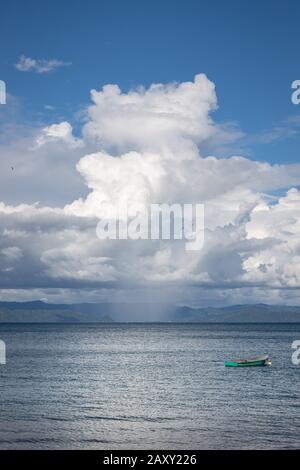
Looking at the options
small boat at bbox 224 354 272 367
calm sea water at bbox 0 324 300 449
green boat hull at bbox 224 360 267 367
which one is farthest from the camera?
small boat at bbox 224 354 272 367

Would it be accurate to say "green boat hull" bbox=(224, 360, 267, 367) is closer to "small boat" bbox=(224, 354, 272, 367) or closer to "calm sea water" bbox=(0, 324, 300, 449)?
"small boat" bbox=(224, 354, 272, 367)

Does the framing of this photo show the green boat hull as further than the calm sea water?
Yes

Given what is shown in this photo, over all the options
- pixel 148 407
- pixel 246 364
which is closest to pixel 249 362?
pixel 246 364

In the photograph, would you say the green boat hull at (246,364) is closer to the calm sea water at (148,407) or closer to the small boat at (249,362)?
the small boat at (249,362)

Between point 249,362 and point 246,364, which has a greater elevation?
point 249,362

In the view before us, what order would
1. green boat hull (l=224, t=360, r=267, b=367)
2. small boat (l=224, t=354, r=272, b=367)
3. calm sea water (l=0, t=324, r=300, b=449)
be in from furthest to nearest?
small boat (l=224, t=354, r=272, b=367), green boat hull (l=224, t=360, r=267, b=367), calm sea water (l=0, t=324, r=300, b=449)

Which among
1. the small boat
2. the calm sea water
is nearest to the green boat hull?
the small boat

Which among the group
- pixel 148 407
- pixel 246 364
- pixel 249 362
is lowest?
pixel 246 364

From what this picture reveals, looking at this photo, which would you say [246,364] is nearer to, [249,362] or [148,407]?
[249,362]
